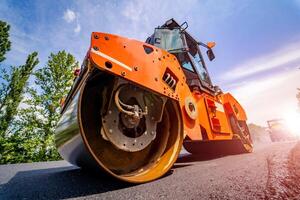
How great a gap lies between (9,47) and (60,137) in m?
18.2

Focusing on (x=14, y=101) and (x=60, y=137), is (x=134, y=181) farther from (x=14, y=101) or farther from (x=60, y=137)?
(x=14, y=101)

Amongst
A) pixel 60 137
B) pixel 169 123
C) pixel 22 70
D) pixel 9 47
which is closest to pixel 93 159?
pixel 60 137

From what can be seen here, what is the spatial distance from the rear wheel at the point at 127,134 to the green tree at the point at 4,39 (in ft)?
57.3

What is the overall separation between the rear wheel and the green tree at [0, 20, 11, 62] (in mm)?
17464

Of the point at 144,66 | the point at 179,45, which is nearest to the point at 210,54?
A: the point at 179,45

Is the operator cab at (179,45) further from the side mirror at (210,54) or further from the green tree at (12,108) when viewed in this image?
the green tree at (12,108)

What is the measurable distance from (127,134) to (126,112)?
0.91 ft

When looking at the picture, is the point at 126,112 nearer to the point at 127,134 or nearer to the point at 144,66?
the point at 127,134

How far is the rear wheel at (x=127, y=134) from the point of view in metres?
1.81

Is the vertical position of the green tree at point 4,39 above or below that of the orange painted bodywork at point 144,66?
above

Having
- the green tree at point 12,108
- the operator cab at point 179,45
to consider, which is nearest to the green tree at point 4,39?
the green tree at point 12,108

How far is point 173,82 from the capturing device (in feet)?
7.48

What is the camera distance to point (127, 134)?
199 cm

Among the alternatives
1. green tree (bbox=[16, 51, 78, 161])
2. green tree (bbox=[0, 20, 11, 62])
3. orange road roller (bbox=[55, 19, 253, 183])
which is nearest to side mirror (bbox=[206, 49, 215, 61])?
orange road roller (bbox=[55, 19, 253, 183])
